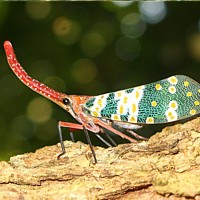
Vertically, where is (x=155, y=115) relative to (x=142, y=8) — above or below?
below

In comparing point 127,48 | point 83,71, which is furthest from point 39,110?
point 127,48

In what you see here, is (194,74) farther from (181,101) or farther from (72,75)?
(181,101)

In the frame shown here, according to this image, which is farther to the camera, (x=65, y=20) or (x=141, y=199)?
(x=65, y=20)

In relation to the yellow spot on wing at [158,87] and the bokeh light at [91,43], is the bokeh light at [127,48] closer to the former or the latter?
the bokeh light at [91,43]

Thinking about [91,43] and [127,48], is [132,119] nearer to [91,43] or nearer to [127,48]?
[91,43]

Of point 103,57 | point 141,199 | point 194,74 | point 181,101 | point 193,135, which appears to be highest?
point 103,57

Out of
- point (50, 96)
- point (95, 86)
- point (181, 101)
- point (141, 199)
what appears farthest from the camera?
point (95, 86)

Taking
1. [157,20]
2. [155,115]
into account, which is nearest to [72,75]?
[157,20]

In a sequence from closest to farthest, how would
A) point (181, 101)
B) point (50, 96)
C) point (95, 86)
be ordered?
point (181, 101), point (50, 96), point (95, 86)
